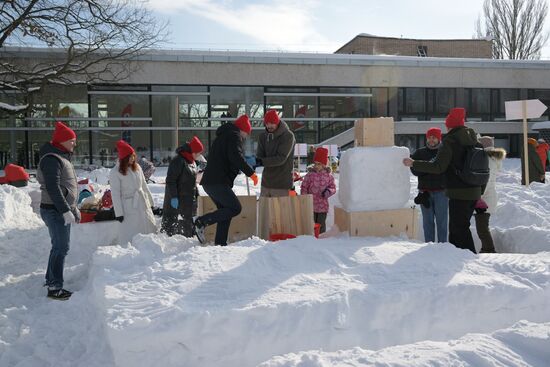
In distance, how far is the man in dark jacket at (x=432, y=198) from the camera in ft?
18.8

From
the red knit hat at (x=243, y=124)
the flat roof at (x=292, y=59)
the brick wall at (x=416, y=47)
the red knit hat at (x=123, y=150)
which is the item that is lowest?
the red knit hat at (x=123, y=150)

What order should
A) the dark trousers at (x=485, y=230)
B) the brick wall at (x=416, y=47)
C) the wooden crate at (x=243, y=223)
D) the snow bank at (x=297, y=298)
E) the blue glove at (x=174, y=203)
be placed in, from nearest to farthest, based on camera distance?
the snow bank at (x=297, y=298) < the dark trousers at (x=485, y=230) < the wooden crate at (x=243, y=223) < the blue glove at (x=174, y=203) < the brick wall at (x=416, y=47)

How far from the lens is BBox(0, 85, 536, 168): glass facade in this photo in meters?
23.7

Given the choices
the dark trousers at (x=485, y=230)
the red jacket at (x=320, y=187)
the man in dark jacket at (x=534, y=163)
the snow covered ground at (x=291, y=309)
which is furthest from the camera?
the man in dark jacket at (x=534, y=163)

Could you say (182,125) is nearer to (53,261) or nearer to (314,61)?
(314,61)

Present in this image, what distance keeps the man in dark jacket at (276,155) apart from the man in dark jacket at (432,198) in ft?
4.98

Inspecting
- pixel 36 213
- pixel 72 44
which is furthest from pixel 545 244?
pixel 72 44

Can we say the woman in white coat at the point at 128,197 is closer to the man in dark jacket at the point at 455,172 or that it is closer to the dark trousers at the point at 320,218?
the dark trousers at the point at 320,218

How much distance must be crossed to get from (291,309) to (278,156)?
2.70 m

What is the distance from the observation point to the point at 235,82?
25250 mm

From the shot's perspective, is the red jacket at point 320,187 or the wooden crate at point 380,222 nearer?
the wooden crate at point 380,222

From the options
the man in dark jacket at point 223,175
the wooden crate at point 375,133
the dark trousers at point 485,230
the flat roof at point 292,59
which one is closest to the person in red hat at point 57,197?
the man in dark jacket at point 223,175

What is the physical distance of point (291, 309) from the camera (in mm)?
3229

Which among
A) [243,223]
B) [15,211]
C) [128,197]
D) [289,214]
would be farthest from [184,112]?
[289,214]
